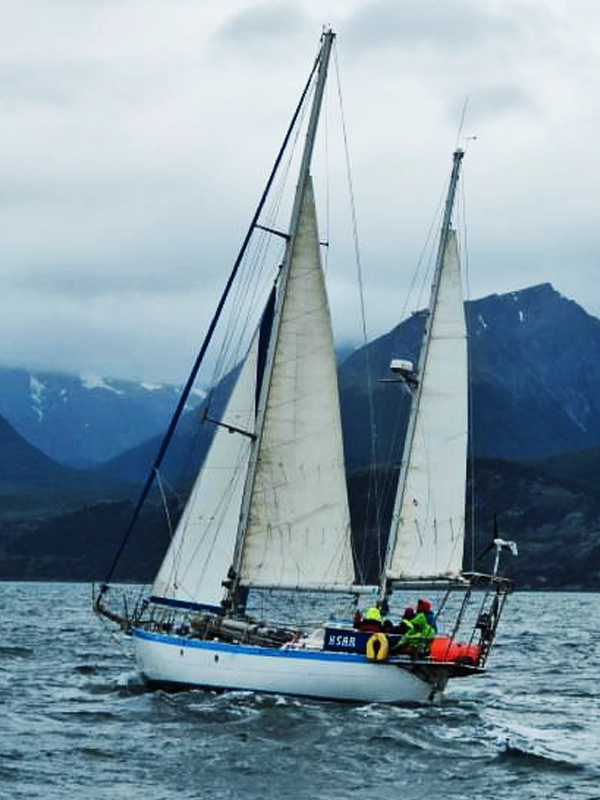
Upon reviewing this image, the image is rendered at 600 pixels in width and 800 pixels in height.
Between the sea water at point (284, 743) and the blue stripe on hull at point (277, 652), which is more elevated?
the blue stripe on hull at point (277, 652)

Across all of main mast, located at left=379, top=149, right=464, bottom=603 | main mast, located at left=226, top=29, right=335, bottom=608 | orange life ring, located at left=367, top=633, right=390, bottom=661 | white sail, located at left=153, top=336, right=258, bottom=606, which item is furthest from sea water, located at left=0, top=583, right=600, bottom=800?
main mast, located at left=379, top=149, right=464, bottom=603

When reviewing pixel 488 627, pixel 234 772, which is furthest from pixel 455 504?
pixel 234 772

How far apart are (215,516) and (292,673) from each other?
22.2ft

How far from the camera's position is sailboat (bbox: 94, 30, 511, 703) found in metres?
57.1

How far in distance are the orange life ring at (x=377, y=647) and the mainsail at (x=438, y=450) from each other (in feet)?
12.7

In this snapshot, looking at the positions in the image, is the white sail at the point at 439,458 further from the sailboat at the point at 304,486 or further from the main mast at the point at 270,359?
the main mast at the point at 270,359

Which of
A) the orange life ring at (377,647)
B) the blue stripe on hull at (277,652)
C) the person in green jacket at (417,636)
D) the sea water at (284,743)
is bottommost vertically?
the sea water at (284,743)

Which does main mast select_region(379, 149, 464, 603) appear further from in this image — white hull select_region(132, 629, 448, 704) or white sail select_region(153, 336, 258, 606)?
white sail select_region(153, 336, 258, 606)

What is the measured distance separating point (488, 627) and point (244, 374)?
12.2 metres

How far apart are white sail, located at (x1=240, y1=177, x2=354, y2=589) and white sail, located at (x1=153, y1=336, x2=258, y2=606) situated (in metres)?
0.88

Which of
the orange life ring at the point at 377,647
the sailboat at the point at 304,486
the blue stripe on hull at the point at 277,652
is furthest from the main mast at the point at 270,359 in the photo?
the orange life ring at the point at 377,647

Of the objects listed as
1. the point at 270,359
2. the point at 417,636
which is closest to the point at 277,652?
the point at 417,636

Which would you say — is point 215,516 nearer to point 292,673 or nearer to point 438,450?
point 292,673

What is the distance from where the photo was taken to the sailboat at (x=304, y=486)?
5712 cm
